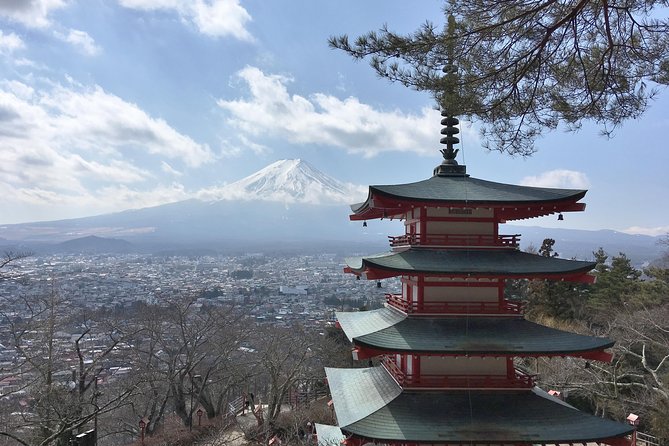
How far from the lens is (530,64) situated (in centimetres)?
720

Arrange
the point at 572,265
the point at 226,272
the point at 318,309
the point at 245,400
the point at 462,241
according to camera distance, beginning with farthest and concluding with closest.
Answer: the point at 226,272 → the point at 318,309 → the point at 245,400 → the point at 462,241 → the point at 572,265

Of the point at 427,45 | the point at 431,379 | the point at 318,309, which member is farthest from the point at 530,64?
the point at 318,309

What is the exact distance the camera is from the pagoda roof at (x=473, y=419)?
8.28 m

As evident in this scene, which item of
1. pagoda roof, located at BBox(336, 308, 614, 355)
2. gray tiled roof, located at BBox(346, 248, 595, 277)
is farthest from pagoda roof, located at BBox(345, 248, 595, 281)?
pagoda roof, located at BBox(336, 308, 614, 355)

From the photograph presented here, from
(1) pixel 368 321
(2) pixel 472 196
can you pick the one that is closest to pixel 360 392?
(1) pixel 368 321

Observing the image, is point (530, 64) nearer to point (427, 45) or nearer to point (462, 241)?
point (427, 45)

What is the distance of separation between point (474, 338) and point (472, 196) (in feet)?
9.89

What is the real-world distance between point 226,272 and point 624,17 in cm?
10386

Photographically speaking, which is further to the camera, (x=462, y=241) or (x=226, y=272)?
(x=226, y=272)

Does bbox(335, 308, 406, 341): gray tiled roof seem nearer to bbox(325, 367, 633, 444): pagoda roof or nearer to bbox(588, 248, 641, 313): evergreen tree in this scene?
bbox(325, 367, 633, 444): pagoda roof

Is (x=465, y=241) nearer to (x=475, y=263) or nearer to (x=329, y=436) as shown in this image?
(x=475, y=263)

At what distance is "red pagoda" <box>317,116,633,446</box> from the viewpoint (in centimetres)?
851

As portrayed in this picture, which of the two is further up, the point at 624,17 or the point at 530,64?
the point at 624,17

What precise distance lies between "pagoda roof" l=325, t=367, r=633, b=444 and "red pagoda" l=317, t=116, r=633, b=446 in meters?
0.02
